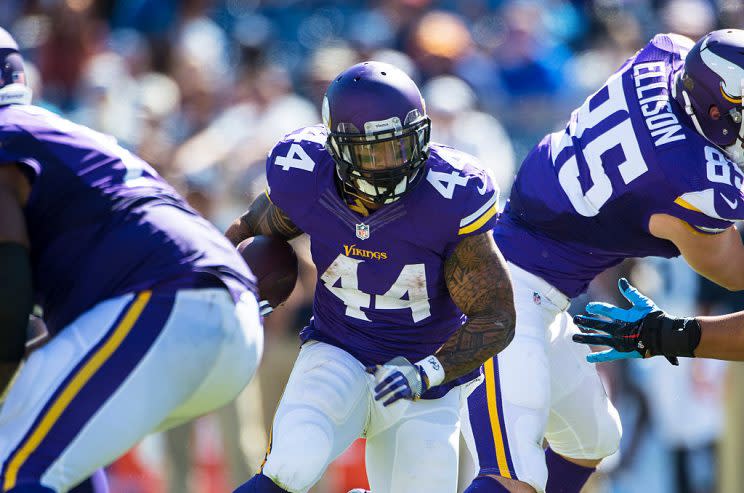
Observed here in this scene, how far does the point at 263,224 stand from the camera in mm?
4738

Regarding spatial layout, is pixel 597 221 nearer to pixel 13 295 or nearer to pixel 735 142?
pixel 735 142

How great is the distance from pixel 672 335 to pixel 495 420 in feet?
2.38

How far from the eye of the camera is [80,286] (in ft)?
11.7

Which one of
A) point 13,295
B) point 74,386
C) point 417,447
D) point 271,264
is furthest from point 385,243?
point 13,295

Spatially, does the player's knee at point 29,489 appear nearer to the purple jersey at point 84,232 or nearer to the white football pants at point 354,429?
the purple jersey at point 84,232

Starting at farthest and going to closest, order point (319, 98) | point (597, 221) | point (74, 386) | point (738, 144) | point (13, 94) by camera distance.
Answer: point (319, 98), point (597, 221), point (738, 144), point (13, 94), point (74, 386)

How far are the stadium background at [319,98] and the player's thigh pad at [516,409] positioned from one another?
7.86 ft

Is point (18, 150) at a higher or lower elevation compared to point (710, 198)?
higher

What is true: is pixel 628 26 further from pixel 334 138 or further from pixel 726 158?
pixel 334 138

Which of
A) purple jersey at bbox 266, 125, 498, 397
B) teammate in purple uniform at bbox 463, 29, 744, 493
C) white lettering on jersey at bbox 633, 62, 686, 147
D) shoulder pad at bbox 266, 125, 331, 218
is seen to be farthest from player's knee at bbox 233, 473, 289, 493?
white lettering on jersey at bbox 633, 62, 686, 147

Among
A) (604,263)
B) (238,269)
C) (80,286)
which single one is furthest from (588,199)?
(80,286)

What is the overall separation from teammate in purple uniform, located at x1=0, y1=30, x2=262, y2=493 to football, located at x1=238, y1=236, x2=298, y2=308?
0.78m

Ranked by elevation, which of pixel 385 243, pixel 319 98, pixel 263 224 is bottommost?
pixel 319 98

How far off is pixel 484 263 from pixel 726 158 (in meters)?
1.07
